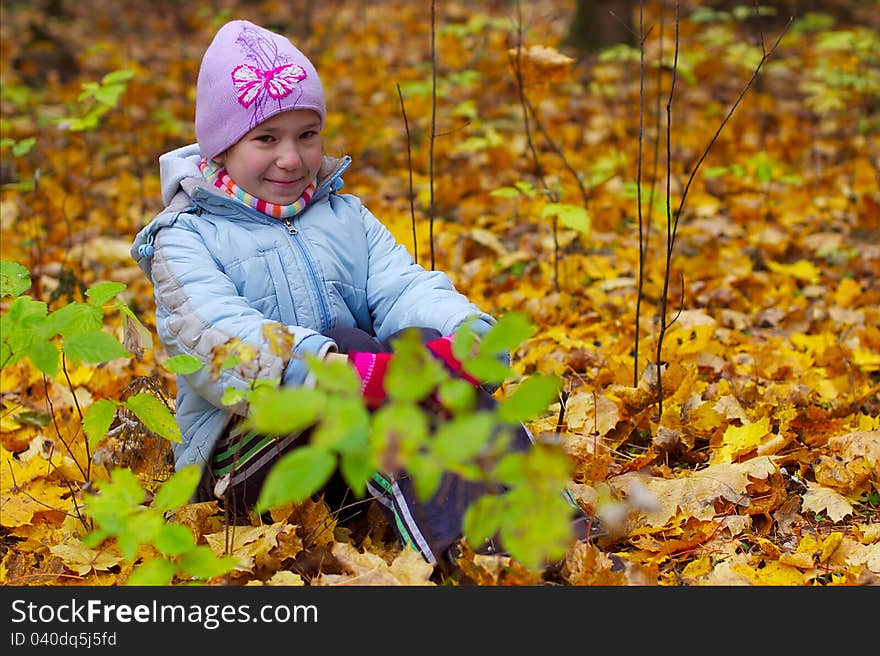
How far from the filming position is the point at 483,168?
17.4 ft

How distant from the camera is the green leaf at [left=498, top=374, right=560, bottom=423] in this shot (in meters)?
1.23

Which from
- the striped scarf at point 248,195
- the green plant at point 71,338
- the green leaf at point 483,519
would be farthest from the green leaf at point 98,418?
the green leaf at point 483,519

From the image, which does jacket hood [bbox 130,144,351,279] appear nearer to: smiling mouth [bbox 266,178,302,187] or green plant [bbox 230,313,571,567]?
smiling mouth [bbox 266,178,302,187]

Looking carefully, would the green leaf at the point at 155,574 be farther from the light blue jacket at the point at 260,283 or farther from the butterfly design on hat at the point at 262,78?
the butterfly design on hat at the point at 262,78

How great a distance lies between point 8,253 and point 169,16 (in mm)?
5432

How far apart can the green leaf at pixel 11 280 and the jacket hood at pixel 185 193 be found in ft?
0.97

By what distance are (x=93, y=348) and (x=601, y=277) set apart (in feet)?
8.17

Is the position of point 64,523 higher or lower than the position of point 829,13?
lower

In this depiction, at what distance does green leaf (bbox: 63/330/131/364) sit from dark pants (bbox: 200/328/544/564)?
1.29 feet

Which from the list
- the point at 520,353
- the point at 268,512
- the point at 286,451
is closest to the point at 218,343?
the point at 286,451

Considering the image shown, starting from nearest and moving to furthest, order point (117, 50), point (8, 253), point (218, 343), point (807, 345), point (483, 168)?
point (218, 343) → point (807, 345) → point (8, 253) → point (483, 168) → point (117, 50)

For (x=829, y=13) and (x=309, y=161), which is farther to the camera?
(x=829, y=13)
